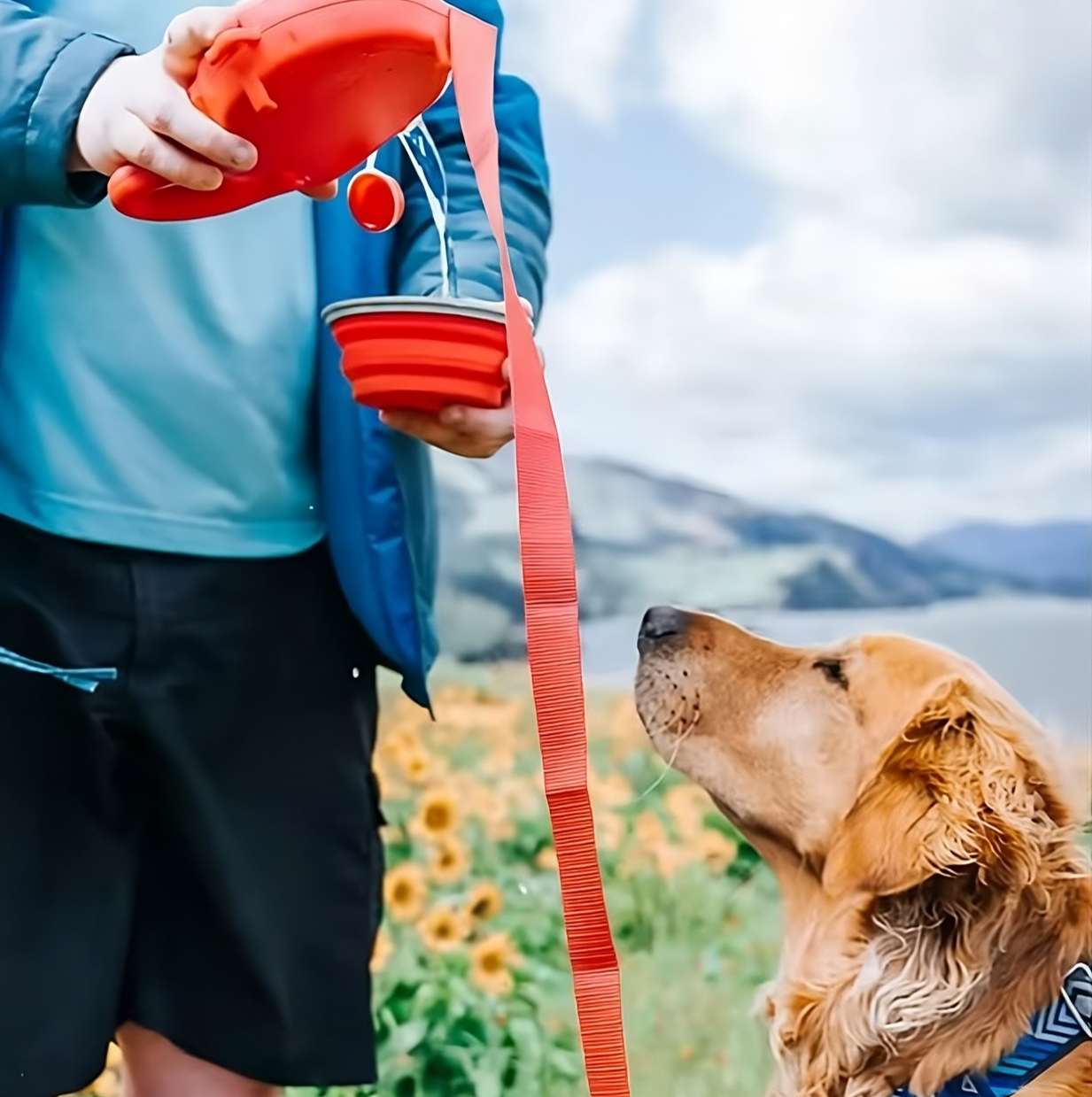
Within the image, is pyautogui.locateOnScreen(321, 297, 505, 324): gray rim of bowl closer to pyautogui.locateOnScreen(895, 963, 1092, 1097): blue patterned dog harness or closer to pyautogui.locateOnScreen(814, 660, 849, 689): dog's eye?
pyautogui.locateOnScreen(814, 660, 849, 689): dog's eye

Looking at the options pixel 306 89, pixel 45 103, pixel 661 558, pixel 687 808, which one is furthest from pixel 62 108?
pixel 687 808

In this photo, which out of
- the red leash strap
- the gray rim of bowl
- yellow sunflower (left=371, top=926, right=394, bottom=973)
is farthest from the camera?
yellow sunflower (left=371, top=926, right=394, bottom=973)

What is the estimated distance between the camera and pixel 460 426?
0.74 m

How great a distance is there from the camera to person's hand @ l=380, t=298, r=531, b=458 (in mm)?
735

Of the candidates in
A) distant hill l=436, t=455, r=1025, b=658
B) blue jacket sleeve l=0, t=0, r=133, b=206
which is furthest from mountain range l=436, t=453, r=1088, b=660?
blue jacket sleeve l=0, t=0, r=133, b=206

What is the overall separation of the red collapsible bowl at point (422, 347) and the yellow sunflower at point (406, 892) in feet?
1.59

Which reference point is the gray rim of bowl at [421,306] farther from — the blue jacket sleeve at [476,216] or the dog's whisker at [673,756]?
the dog's whisker at [673,756]

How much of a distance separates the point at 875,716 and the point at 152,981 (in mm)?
535

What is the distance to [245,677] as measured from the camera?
0.86m

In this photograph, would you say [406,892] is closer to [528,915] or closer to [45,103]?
[528,915]

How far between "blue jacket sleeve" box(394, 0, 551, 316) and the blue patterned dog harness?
1.99ft

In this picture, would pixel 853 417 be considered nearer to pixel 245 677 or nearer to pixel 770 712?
pixel 770 712

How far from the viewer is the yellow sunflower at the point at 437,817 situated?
1067 millimetres

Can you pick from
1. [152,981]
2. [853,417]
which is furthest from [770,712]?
[152,981]
